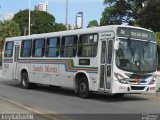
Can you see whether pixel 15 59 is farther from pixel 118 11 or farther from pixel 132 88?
pixel 118 11

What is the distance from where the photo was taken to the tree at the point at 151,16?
51438 millimetres

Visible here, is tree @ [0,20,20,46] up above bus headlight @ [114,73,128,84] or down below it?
above

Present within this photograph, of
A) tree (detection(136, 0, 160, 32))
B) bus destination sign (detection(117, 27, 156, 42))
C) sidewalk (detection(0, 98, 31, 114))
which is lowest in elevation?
sidewalk (detection(0, 98, 31, 114))

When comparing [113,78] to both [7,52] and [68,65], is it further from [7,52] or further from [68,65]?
[7,52]

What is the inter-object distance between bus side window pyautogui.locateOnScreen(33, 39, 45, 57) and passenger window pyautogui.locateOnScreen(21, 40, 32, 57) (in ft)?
2.11

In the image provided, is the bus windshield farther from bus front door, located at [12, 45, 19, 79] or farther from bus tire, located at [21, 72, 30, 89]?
bus front door, located at [12, 45, 19, 79]

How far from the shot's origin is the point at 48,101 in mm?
17438

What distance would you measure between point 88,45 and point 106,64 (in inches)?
59.7

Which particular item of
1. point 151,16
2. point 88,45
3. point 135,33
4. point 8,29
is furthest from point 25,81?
point 8,29

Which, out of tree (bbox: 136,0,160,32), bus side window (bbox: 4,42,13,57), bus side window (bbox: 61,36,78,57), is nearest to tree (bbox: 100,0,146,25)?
tree (bbox: 136,0,160,32)

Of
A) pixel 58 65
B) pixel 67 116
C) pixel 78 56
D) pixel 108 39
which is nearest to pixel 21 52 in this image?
pixel 58 65

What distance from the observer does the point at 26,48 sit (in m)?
24.1

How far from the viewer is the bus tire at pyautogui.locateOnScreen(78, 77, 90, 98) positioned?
18547 millimetres

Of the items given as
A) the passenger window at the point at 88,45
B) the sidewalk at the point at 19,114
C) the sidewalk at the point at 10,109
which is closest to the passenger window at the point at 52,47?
the passenger window at the point at 88,45
